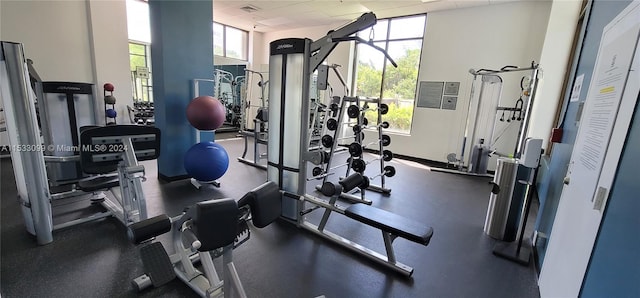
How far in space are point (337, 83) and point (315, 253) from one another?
5650 mm

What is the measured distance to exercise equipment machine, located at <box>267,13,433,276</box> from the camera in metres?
2.24

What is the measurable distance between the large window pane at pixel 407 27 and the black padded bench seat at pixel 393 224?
5177 millimetres

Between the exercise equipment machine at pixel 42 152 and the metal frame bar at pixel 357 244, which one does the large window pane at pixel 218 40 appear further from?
the metal frame bar at pixel 357 244

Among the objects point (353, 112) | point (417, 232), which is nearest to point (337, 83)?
point (353, 112)

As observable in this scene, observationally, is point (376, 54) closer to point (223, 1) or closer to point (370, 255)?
point (223, 1)

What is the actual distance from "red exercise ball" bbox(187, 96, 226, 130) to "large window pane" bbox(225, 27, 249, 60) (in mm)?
5752

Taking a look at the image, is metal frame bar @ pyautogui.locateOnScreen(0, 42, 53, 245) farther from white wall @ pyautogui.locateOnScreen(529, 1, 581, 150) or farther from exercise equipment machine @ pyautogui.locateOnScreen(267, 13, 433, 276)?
white wall @ pyautogui.locateOnScreen(529, 1, 581, 150)

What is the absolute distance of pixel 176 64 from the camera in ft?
11.7

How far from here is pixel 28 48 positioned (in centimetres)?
425

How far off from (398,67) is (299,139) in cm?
466

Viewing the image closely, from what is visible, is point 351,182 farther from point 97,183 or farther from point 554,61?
point 554,61

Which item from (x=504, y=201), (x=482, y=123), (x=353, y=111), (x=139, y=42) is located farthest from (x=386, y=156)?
(x=139, y=42)

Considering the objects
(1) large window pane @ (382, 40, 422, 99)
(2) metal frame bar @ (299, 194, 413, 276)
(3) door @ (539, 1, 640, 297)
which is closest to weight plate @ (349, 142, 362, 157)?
(2) metal frame bar @ (299, 194, 413, 276)

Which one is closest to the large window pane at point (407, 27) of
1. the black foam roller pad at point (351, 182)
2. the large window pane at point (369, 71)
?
the large window pane at point (369, 71)
